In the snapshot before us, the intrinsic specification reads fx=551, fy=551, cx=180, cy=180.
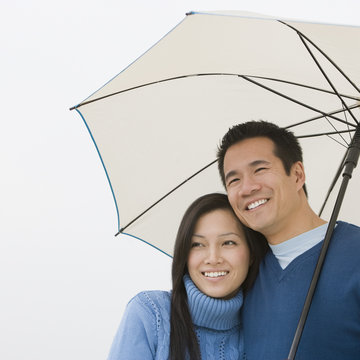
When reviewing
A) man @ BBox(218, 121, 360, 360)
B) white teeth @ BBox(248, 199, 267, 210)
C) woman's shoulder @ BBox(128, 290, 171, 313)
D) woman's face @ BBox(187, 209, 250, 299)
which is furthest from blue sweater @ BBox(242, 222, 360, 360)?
woman's shoulder @ BBox(128, 290, 171, 313)

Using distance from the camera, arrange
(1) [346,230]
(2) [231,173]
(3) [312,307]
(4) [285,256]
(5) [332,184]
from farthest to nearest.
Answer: (5) [332,184] → (2) [231,173] → (4) [285,256] → (1) [346,230] → (3) [312,307]

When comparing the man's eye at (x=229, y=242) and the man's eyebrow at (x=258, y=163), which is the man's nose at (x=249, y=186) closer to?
the man's eyebrow at (x=258, y=163)

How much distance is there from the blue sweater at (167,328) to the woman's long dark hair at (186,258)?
4 centimetres

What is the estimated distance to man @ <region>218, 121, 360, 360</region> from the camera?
77.5 inches

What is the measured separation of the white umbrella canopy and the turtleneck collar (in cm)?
67

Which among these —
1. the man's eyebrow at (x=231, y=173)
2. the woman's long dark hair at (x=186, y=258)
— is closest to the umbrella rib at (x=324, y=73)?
the man's eyebrow at (x=231, y=173)

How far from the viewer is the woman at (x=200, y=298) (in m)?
2.22

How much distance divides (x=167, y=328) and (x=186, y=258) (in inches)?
12.4

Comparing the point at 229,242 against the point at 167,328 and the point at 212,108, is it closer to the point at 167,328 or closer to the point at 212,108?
the point at 167,328

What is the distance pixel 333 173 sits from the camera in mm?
2859

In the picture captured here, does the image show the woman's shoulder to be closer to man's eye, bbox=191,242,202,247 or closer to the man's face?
man's eye, bbox=191,242,202,247

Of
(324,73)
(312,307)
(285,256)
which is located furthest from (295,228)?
(324,73)

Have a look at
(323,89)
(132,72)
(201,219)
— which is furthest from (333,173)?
(132,72)

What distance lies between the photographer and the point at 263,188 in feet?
7.44
